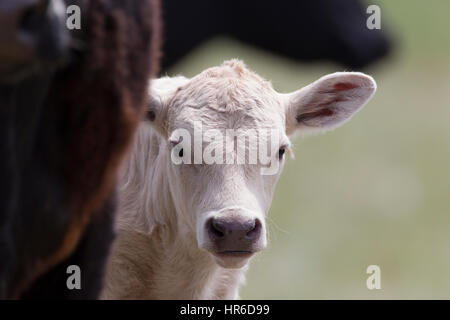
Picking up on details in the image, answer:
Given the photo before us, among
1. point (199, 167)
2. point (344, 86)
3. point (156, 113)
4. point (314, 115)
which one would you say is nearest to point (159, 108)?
point (156, 113)

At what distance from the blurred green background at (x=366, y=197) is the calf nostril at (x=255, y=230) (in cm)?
388

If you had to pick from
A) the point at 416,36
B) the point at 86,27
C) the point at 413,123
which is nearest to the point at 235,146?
the point at 86,27

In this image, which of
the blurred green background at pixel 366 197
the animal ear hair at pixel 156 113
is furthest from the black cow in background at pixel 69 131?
the blurred green background at pixel 366 197

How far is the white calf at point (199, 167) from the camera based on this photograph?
714cm

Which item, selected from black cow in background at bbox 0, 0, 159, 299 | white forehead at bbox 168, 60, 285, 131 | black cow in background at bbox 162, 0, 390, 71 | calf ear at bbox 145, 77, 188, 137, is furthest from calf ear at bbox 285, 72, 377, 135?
black cow in background at bbox 162, 0, 390, 71

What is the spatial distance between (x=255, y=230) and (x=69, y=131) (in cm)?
182

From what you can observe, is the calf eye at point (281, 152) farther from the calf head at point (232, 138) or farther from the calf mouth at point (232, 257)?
the calf mouth at point (232, 257)

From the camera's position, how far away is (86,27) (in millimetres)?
5062

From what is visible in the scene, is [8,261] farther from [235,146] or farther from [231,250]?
A: [235,146]

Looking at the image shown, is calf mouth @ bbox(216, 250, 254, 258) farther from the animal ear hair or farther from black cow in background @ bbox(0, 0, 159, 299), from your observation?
black cow in background @ bbox(0, 0, 159, 299)

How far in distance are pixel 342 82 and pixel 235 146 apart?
0.83m

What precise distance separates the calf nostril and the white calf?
16 cm

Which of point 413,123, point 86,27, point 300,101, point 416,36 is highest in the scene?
point 416,36

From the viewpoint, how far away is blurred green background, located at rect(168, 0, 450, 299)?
1381 centimetres
